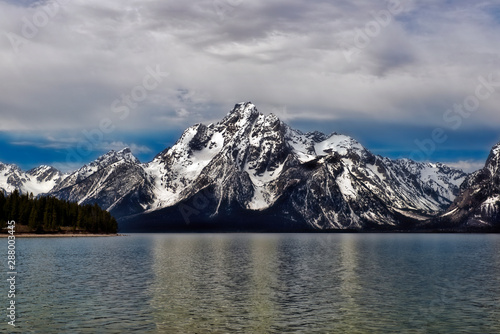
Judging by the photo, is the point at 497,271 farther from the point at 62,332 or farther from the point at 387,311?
the point at 62,332

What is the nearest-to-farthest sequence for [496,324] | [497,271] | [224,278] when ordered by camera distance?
[496,324] < [224,278] < [497,271]

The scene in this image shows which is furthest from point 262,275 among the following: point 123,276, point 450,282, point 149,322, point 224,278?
point 149,322

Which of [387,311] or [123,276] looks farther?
[123,276]

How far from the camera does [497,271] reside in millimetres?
101188

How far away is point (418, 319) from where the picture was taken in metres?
52.2

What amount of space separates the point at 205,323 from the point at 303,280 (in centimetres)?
3714

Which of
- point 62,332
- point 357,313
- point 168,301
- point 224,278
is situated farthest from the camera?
point 224,278

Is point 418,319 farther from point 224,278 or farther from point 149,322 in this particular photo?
point 224,278

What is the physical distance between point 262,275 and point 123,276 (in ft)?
82.2

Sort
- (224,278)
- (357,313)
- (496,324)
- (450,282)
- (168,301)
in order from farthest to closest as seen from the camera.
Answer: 1. (224,278)
2. (450,282)
3. (168,301)
4. (357,313)
5. (496,324)

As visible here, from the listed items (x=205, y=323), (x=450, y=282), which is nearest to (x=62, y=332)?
(x=205, y=323)

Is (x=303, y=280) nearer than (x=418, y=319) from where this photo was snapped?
No

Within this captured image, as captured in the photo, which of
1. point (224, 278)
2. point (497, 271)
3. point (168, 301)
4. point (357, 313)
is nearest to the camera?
point (357, 313)

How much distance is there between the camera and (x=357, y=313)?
55094mm
